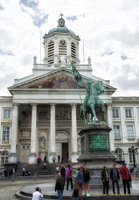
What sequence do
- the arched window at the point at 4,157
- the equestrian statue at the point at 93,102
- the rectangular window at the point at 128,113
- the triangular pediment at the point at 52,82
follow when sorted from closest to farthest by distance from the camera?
1. the equestrian statue at the point at 93,102
2. the triangular pediment at the point at 52,82
3. the arched window at the point at 4,157
4. the rectangular window at the point at 128,113

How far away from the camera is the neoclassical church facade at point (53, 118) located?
41094 mm

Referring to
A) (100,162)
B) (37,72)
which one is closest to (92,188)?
(100,162)

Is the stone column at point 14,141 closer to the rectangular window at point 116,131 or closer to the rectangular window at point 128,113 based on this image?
the rectangular window at point 116,131

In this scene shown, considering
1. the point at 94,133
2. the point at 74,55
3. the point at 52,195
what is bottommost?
the point at 52,195

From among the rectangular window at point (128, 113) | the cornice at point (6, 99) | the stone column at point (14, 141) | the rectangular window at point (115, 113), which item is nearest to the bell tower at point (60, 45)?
the cornice at point (6, 99)

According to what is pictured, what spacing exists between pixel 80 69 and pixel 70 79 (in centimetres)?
604

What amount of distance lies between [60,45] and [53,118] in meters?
26.8

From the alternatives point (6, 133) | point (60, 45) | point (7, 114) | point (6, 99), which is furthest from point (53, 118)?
point (60, 45)

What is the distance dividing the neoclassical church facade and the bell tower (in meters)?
11.4

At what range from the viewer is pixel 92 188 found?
43.4 feet

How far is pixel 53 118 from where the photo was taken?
41156 mm

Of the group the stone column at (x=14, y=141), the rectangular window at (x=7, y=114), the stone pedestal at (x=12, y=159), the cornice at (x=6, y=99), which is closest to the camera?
the stone pedestal at (x=12, y=159)

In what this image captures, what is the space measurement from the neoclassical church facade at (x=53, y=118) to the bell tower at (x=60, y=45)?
37.3 ft

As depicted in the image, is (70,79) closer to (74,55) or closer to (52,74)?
(52,74)
